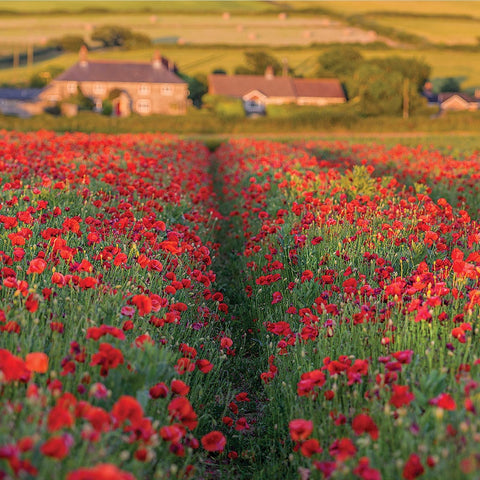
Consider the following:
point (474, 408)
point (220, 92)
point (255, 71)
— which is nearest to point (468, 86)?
point (255, 71)

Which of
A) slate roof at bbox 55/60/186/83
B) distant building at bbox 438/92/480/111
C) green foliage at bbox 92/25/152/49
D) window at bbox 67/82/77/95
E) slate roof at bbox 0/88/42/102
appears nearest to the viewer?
window at bbox 67/82/77/95

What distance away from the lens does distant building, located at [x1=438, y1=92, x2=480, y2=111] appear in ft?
298

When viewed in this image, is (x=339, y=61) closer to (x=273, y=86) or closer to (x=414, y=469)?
(x=273, y=86)

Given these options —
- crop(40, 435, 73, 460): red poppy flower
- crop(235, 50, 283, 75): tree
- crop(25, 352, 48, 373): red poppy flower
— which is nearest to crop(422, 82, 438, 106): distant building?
crop(235, 50, 283, 75): tree

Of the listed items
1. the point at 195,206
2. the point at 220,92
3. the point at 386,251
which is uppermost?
the point at 386,251

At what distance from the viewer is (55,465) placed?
2.27m

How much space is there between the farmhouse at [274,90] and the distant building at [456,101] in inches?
608

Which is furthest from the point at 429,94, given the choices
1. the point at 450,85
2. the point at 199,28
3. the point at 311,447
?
the point at 311,447

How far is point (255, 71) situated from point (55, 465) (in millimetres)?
105842

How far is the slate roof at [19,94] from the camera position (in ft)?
260

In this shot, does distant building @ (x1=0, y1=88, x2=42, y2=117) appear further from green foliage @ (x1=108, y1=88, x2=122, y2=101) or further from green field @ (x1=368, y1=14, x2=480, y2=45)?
green field @ (x1=368, y1=14, x2=480, y2=45)

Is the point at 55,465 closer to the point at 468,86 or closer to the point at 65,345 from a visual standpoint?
the point at 65,345

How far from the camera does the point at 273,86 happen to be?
89688mm

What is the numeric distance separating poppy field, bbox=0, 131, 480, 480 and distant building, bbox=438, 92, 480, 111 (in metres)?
90.2
